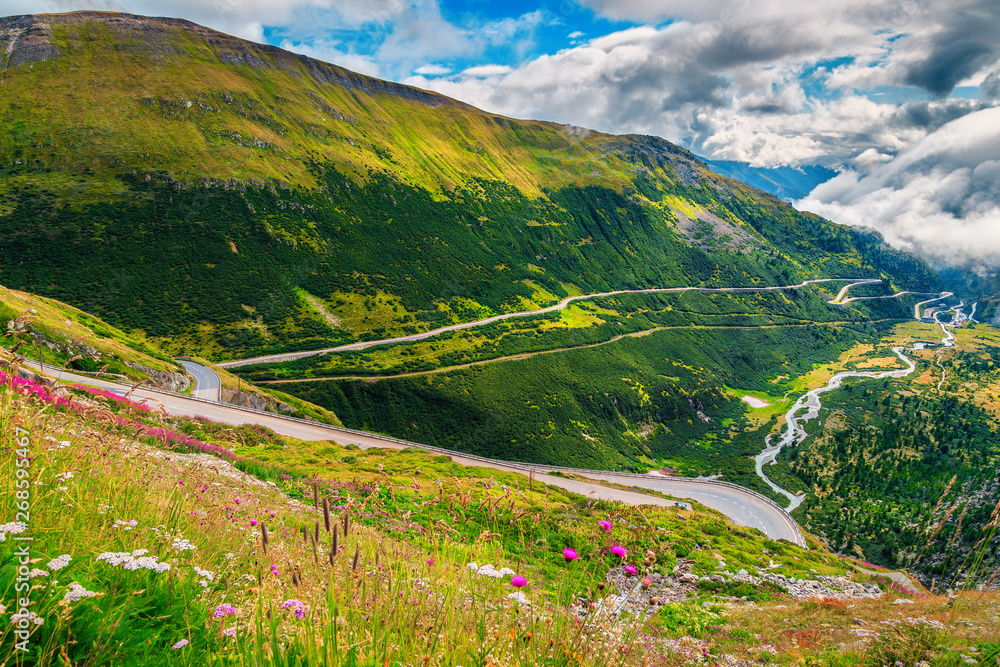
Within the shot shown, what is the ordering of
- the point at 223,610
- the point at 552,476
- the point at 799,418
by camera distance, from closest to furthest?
the point at 223,610 → the point at 552,476 → the point at 799,418

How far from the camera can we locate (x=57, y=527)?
9.41 ft

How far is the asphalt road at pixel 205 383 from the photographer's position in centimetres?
4278

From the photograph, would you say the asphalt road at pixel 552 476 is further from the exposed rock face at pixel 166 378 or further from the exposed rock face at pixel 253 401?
the exposed rock face at pixel 253 401

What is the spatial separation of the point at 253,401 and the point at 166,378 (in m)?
8.23

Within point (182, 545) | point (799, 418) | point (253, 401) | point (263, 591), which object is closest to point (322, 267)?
point (253, 401)

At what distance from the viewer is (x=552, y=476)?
46094 millimetres

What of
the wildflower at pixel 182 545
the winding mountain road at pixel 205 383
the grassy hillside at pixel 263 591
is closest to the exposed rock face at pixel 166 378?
the winding mountain road at pixel 205 383

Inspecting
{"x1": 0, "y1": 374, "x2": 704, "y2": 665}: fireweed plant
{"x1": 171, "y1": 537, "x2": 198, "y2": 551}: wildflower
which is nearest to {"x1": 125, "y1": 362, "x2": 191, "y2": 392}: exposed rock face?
{"x1": 0, "y1": 374, "x2": 704, "y2": 665}: fireweed plant

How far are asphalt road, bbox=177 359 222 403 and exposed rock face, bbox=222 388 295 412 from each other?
2.75 feet

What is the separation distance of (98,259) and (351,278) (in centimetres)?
5102

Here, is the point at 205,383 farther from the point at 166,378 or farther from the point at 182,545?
the point at 182,545

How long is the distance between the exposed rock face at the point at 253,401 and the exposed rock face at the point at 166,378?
3678mm

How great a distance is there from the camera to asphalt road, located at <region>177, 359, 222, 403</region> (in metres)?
42.8

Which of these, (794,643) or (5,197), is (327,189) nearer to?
(5,197)
